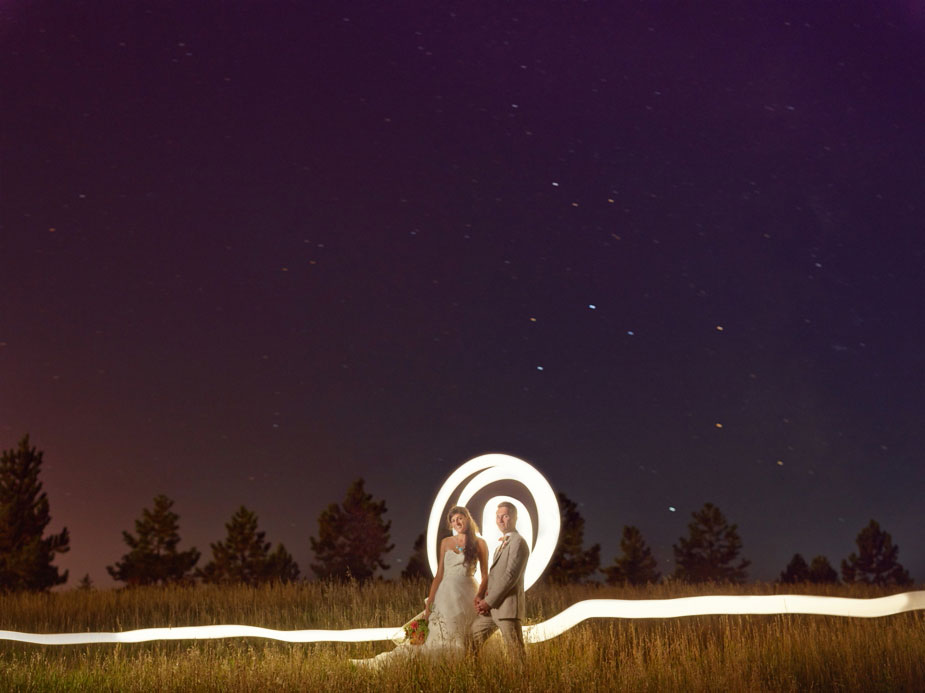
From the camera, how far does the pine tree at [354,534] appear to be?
48375 millimetres

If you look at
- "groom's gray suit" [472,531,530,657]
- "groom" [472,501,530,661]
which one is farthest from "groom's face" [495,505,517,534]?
"groom's gray suit" [472,531,530,657]

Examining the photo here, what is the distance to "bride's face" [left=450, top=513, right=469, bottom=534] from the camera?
434 inches

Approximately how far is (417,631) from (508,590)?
1.60 metres

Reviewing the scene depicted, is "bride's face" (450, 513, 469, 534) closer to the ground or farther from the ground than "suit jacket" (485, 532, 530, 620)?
farther from the ground

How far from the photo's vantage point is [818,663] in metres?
10.1

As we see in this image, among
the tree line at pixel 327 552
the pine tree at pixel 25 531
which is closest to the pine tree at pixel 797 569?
the tree line at pixel 327 552

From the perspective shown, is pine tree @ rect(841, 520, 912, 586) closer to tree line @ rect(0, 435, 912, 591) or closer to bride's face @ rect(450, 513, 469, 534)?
tree line @ rect(0, 435, 912, 591)

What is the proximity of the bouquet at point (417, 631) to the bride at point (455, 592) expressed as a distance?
59 millimetres

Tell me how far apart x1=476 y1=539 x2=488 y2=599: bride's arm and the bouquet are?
1.02 meters

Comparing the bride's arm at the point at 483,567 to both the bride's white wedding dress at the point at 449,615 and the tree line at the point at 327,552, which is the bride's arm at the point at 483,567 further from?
the tree line at the point at 327,552

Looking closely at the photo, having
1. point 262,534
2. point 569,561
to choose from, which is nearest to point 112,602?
point 262,534

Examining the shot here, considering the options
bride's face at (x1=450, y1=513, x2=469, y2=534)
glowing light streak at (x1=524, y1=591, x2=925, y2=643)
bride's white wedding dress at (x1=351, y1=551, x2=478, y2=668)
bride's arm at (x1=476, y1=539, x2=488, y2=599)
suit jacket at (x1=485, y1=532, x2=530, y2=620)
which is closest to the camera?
suit jacket at (x1=485, y1=532, x2=530, y2=620)

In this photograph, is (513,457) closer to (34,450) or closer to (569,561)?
(34,450)

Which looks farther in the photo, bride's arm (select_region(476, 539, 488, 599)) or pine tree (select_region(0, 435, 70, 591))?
pine tree (select_region(0, 435, 70, 591))
